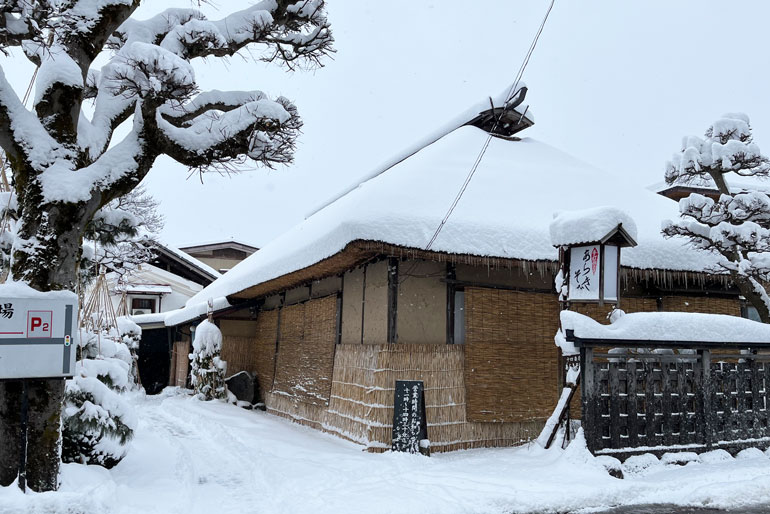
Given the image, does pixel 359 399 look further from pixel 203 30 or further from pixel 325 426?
pixel 203 30

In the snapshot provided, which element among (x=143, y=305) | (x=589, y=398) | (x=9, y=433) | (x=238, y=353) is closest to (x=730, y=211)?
(x=589, y=398)

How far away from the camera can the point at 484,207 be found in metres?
8.51

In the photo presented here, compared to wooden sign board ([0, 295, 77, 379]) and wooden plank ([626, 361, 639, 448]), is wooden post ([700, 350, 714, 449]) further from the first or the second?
wooden sign board ([0, 295, 77, 379])

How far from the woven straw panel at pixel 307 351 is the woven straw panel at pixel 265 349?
1.75ft

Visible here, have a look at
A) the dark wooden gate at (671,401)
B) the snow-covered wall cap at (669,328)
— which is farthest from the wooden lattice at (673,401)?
the snow-covered wall cap at (669,328)

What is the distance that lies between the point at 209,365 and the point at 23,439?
31.3ft

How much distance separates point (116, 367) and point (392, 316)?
3.40m

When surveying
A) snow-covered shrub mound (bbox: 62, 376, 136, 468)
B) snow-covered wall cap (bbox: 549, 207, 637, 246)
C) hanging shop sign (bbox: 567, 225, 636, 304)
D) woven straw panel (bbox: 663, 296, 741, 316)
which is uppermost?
snow-covered wall cap (bbox: 549, 207, 637, 246)

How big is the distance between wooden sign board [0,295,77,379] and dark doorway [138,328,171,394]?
17.5 m

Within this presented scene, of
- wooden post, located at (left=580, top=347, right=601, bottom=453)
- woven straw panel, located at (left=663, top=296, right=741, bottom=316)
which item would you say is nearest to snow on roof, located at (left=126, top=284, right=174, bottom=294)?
woven straw panel, located at (left=663, top=296, right=741, bottom=316)

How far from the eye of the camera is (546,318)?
28.6 ft

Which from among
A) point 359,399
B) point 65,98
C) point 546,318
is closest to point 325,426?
point 359,399

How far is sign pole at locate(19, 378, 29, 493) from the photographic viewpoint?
474 cm

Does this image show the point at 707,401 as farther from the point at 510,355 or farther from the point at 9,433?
the point at 9,433
